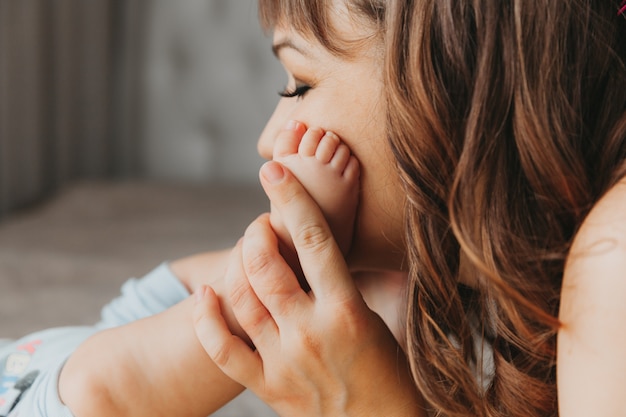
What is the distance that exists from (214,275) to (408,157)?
1.60ft

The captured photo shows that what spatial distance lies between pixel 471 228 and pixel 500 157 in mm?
73

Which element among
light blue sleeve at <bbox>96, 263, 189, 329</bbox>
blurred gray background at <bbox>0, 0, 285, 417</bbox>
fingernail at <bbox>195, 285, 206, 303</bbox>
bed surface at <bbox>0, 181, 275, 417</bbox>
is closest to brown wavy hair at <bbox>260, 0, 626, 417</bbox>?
fingernail at <bbox>195, 285, 206, 303</bbox>

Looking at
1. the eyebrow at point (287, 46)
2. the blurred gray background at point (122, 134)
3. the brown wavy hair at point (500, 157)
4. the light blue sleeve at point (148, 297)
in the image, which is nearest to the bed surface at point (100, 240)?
the blurred gray background at point (122, 134)

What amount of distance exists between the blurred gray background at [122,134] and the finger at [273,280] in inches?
27.2

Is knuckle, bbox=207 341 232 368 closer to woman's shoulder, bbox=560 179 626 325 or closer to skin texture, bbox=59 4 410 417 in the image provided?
skin texture, bbox=59 4 410 417

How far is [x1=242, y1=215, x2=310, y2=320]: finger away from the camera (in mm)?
785

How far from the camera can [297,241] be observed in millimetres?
777

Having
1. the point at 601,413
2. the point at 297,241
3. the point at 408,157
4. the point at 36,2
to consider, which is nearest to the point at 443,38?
the point at 408,157

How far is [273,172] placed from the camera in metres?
0.79

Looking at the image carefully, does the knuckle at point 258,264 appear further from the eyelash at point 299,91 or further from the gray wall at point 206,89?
the gray wall at point 206,89

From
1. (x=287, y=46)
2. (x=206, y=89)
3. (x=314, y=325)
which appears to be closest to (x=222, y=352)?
(x=314, y=325)

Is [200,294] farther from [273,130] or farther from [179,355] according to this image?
[273,130]

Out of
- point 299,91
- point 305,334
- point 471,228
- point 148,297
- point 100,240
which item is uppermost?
point 299,91

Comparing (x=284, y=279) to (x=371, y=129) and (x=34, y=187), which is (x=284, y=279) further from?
(x=34, y=187)
